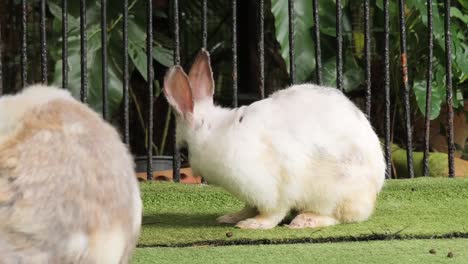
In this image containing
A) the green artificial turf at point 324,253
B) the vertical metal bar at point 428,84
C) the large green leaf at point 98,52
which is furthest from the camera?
the large green leaf at point 98,52

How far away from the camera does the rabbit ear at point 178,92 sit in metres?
3.29

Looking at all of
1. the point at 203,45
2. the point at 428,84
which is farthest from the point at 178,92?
the point at 428,84

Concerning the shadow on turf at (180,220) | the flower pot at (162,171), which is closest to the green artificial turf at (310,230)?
the shadow on turf at (180,220)

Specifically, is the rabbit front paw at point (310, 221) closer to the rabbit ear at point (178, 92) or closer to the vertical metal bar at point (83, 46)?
the rabbit ear at point (178, 92)

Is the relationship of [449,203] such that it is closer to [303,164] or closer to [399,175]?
[303,164]

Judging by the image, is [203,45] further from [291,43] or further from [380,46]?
[380,46]

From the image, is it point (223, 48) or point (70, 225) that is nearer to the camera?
point (70, 225)

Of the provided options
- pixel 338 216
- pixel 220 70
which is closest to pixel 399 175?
pixel 220 70

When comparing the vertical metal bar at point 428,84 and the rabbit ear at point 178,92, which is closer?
the rabbit ear at point 178,92

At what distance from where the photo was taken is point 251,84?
6301 millimetres

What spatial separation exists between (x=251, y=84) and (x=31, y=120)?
4376 mm

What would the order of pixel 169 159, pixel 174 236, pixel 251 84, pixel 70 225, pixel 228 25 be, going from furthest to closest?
pixel 228 25
pixel 251 84
pixel 169 159
pixel 174 236
pixel 70 225

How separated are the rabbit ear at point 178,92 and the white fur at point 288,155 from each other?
0.04 meters

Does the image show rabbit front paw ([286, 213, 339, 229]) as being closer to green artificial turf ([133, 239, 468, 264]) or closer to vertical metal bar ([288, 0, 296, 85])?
green artificial turf ([133, 239, 468, 264])
